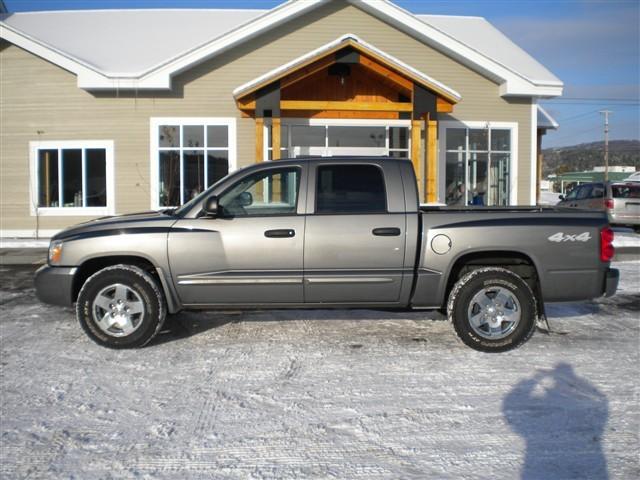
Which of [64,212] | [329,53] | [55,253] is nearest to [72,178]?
[64,212]

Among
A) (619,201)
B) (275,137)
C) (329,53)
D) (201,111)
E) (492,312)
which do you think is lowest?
(492,312)

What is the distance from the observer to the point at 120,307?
602 centimetres

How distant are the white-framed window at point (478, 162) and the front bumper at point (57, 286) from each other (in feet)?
40.1

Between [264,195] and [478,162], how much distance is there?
1184 cm

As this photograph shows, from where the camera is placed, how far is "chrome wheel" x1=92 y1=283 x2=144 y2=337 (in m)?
5.98

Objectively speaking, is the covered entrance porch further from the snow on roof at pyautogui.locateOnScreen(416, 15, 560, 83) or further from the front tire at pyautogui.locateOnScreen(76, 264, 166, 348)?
the front tire at pyautogui.locateOnScreen(76, 264, 166, 348)

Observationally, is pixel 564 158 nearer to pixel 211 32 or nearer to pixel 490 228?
pixel 211 32

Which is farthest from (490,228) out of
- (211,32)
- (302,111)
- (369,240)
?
(211,32)

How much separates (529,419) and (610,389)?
105 cm

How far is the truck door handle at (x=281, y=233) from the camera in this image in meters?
5.96

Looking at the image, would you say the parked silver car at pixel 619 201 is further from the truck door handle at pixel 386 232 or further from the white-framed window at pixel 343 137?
the truck door handle at pixel 386 232

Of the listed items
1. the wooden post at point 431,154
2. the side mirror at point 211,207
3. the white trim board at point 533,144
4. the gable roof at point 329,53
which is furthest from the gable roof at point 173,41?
the side mirror at point 211,207

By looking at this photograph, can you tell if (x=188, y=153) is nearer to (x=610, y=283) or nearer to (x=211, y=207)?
(x=211, y=207)

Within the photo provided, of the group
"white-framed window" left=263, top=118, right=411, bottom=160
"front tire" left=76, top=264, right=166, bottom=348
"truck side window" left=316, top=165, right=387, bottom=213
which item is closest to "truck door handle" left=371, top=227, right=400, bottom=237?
"truck side window" left=316, top=165, right=387, bottom=213
